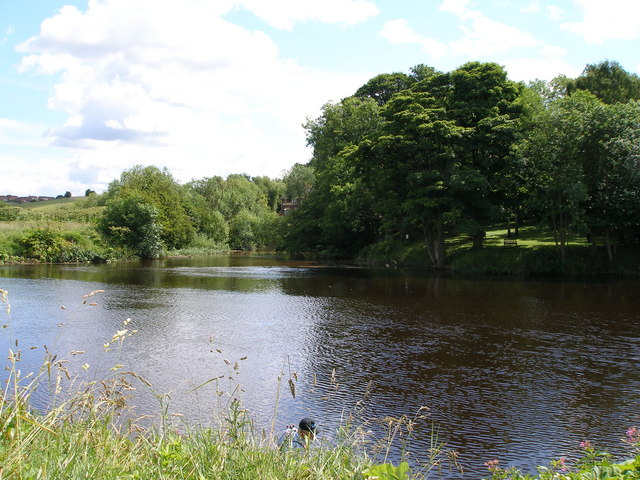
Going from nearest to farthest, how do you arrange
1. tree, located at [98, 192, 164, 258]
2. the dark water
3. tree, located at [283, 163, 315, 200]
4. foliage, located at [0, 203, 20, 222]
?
the dark water < tree, located at [98, 192, 164, 258] < foliage, located at [0, 203, 20, 222] < tree, located at [283, 163, 315, 200]

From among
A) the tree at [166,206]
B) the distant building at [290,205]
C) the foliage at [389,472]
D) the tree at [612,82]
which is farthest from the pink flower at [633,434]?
the tree at [166,206]

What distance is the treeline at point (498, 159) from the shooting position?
30734 mm

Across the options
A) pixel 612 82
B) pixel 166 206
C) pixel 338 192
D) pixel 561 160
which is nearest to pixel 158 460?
pixel 561 160

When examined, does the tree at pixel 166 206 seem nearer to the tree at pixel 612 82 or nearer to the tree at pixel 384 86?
the tree at pixel 384 86

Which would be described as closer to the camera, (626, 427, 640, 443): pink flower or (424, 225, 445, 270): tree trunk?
(626, 427, 640, 443): pink flower

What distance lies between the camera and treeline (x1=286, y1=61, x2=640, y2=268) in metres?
30.7

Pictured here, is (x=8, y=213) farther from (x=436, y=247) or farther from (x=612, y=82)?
(x=612, y=82)

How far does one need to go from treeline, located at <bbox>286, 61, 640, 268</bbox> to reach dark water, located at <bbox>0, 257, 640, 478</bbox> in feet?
20.8

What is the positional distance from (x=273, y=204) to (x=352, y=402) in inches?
4051

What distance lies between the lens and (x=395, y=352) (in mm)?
13750

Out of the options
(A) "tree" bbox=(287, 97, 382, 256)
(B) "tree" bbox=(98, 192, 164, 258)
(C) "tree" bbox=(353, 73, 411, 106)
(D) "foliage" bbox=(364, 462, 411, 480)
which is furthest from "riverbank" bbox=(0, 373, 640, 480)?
(B) "tree" bbox=(98, 192, 164, 258)

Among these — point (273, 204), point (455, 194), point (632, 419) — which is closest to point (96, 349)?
point (632, 419)

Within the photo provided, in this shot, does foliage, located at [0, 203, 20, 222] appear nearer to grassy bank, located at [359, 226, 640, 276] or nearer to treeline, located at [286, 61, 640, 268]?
treeline, located at [286, 61, 640, 268]

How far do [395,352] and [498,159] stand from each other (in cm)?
2502
